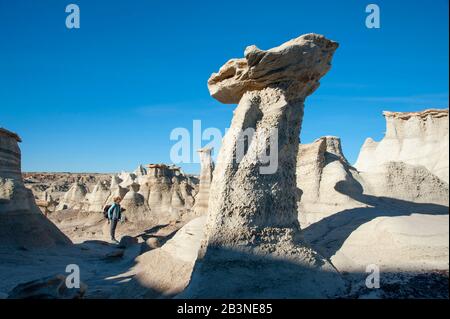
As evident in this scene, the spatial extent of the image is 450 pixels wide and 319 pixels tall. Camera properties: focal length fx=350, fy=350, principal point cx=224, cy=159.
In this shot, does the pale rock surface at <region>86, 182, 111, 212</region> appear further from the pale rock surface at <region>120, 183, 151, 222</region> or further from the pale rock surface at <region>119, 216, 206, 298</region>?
the pale rock surface at <region>119, 216, 206, 298</region>

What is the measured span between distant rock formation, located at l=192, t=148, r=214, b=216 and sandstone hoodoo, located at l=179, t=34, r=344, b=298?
28.6ft

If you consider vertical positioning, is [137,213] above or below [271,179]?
below

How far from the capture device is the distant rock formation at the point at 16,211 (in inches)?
348

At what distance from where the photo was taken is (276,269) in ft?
12.4

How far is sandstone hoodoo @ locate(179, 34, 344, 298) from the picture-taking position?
3.67 meters

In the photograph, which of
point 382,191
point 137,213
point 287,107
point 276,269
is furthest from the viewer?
point 137,213

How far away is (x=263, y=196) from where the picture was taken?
13.3 feet

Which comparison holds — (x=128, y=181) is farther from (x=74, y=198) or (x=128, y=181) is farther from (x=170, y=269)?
(x=170, y=269)

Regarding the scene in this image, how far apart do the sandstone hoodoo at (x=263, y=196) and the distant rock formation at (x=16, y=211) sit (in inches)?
274

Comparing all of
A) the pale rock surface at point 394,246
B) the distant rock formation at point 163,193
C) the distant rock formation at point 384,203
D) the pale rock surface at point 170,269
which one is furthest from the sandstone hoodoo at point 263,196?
the distant rock formation at point 163,193

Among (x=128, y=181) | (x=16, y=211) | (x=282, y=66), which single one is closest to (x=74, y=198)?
(x=128, y=181)
